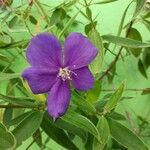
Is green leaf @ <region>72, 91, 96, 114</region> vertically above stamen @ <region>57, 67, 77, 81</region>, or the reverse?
stamen @ <region>57, 67, 77, 81</region>

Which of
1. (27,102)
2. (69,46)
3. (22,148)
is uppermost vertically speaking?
(69,46)

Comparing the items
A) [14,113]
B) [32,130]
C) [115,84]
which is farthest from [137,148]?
[115,84]

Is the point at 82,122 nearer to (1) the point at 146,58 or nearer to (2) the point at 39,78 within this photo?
(2) the point at 39,78

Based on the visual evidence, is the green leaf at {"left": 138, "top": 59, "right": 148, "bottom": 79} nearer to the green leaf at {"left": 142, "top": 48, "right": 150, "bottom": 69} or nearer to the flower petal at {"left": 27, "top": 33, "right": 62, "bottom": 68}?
the green leaf at {"left": 142, "top": 48, "right": 150, "bottom": 69}

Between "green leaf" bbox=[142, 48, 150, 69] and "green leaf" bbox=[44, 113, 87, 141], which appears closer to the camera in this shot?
"green leaf" bbox=[44, 113, 87, 141]

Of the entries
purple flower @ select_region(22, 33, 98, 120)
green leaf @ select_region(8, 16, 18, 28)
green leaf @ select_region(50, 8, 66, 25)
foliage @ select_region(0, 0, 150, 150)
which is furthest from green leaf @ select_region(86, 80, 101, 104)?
green leaf @ select_region(8, 16, 18, 28)

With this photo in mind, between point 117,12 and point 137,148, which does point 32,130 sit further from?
point 117,12

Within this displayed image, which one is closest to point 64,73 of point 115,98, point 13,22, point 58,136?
point 115,98
